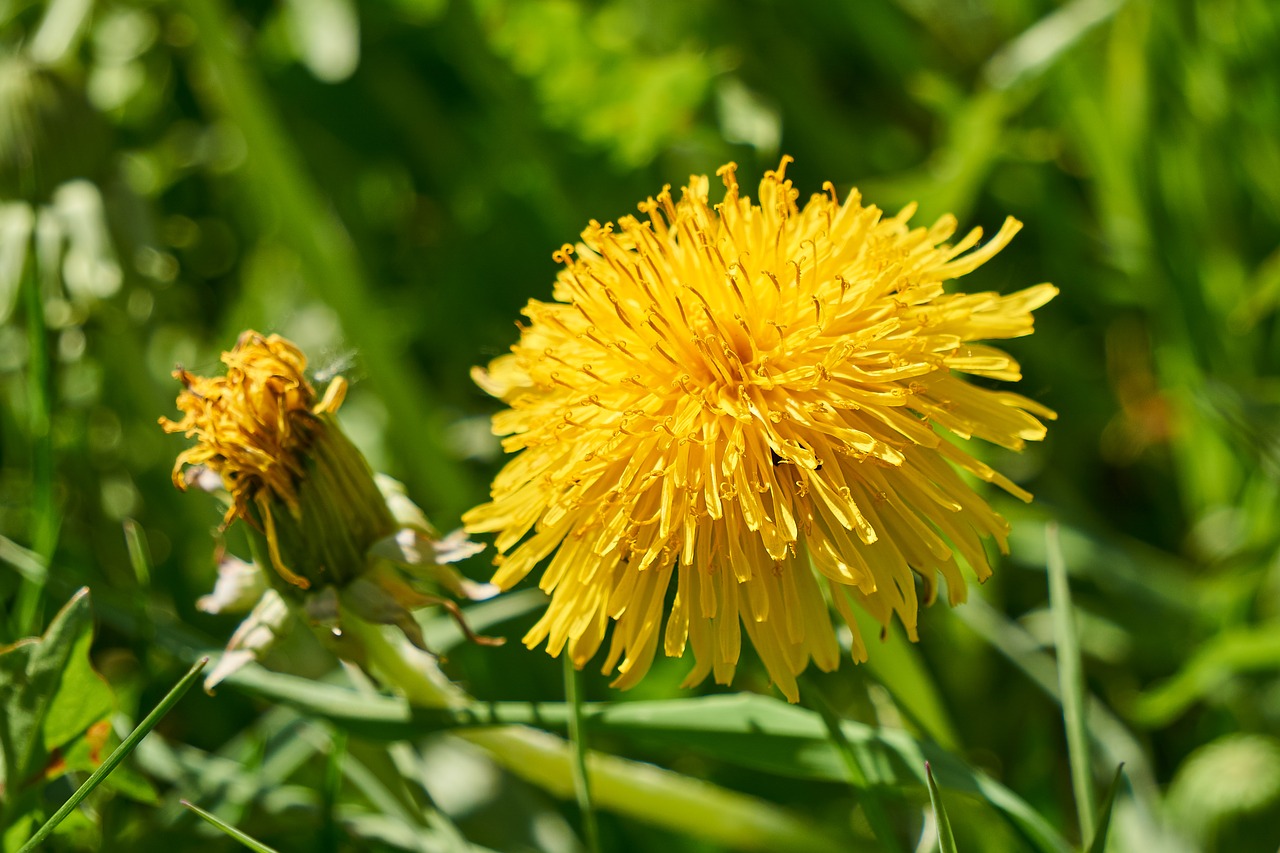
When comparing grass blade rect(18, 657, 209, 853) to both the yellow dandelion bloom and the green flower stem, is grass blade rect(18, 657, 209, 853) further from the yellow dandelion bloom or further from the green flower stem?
the green flower stem

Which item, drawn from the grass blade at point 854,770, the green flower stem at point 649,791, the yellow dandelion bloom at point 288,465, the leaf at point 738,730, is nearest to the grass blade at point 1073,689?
the leaf at point 738,730

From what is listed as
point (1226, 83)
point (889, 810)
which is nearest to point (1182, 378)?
point (1226, 83)

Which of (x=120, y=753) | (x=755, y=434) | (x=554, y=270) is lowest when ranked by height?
(x=120, y=753)

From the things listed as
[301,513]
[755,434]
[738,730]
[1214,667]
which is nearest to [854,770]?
[738,730]

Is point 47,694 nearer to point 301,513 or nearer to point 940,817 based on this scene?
point 301,513

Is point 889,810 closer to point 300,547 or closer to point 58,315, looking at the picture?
point 300,547

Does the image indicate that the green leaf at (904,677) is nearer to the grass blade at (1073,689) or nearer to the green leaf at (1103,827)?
the grass blade at (1073,689)
